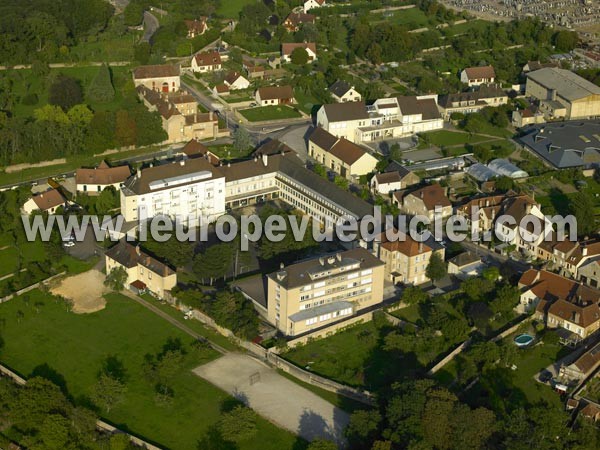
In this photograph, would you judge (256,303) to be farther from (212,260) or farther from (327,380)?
(327,380)

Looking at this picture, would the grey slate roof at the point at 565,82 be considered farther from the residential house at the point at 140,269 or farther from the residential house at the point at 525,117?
the residential house at the point at 140,269

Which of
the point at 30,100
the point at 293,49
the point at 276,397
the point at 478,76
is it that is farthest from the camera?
the point at 293,49

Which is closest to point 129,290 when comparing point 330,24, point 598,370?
point 598,370

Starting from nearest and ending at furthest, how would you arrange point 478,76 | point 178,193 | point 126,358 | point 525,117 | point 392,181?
point 126,358 → point 178,193 → point 392,181 → point 525,117 → point 478,76

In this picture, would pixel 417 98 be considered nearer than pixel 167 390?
No

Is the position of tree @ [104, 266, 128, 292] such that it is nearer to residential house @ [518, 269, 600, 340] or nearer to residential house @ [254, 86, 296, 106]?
residential house @ [518, 269, 600, 340]

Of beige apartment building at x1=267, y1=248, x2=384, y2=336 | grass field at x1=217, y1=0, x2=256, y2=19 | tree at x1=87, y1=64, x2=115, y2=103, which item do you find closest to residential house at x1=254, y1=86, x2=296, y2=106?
tree at x1=87, y1=64, x2=115, y2=103

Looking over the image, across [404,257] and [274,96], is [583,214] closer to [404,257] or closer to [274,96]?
[404,257]

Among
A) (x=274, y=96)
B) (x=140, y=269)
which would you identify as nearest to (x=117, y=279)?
(x=140, y=269)
